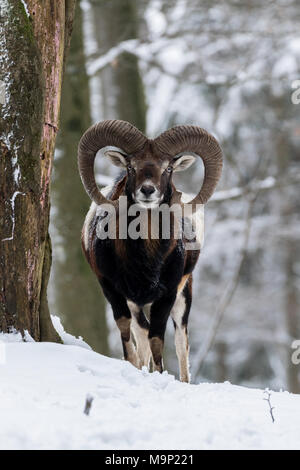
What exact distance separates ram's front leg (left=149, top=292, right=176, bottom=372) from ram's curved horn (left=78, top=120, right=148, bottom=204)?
0.99 metres

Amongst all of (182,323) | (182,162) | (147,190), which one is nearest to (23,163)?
(147,190)

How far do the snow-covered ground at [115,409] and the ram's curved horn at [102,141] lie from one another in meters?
1.76

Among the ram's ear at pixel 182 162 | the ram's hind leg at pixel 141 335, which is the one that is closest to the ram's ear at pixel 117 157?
the ram's ear at pixel 182 162

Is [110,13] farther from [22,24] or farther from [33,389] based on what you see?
[33,389]

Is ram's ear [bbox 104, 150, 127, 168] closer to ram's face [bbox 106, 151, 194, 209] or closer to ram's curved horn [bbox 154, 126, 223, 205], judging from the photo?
ram's face [bbox 106, 151, 194, 209]

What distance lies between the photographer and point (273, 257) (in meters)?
22.0

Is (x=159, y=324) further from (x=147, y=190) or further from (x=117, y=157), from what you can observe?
(x=117, y=157)

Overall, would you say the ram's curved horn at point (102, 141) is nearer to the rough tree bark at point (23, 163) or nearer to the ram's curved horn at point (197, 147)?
the ram's curved horn at point (197, 147)

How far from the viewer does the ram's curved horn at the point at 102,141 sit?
6.33m

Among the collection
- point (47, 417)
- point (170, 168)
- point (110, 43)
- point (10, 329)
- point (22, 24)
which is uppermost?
point (110, 43)

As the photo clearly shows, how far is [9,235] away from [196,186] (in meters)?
15.1

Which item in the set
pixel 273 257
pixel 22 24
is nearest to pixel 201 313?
pixel 273 257

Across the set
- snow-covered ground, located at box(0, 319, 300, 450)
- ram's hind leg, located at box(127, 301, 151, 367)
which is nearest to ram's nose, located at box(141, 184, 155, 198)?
snow-covered ground, located at box(0, 319, 300, 450)

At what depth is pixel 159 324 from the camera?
6480 mm
